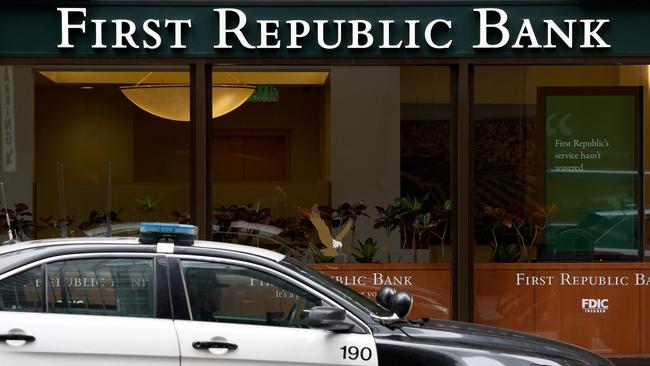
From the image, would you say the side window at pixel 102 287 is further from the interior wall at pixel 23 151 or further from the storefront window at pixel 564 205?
the storefront window at pixel 564 205

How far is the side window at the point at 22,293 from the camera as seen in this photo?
5.74m

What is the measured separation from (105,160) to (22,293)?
5.00 meters

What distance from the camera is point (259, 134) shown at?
1061cm

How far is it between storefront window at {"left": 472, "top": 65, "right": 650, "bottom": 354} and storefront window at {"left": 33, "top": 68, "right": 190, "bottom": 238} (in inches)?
120

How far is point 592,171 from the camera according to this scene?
10.7 metres

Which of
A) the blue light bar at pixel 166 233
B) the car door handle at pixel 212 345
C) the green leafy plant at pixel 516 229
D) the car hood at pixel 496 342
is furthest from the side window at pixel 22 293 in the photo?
the green leafy plant at pixel 516 229

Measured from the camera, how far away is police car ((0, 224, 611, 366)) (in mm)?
5633

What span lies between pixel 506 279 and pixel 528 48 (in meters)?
2.30

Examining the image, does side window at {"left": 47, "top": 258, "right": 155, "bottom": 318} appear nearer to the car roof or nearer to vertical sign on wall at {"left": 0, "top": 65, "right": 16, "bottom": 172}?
the car roof

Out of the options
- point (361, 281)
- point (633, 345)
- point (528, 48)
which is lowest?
point (633, 345)

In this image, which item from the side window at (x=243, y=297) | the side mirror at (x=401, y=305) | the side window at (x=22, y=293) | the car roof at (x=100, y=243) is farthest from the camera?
the side mirror at (x=401, y=305)

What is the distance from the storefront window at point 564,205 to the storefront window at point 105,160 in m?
3.04

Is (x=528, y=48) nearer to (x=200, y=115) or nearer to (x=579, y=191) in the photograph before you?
(x=579, y=191)

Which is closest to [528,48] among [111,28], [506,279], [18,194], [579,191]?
[579,191]
